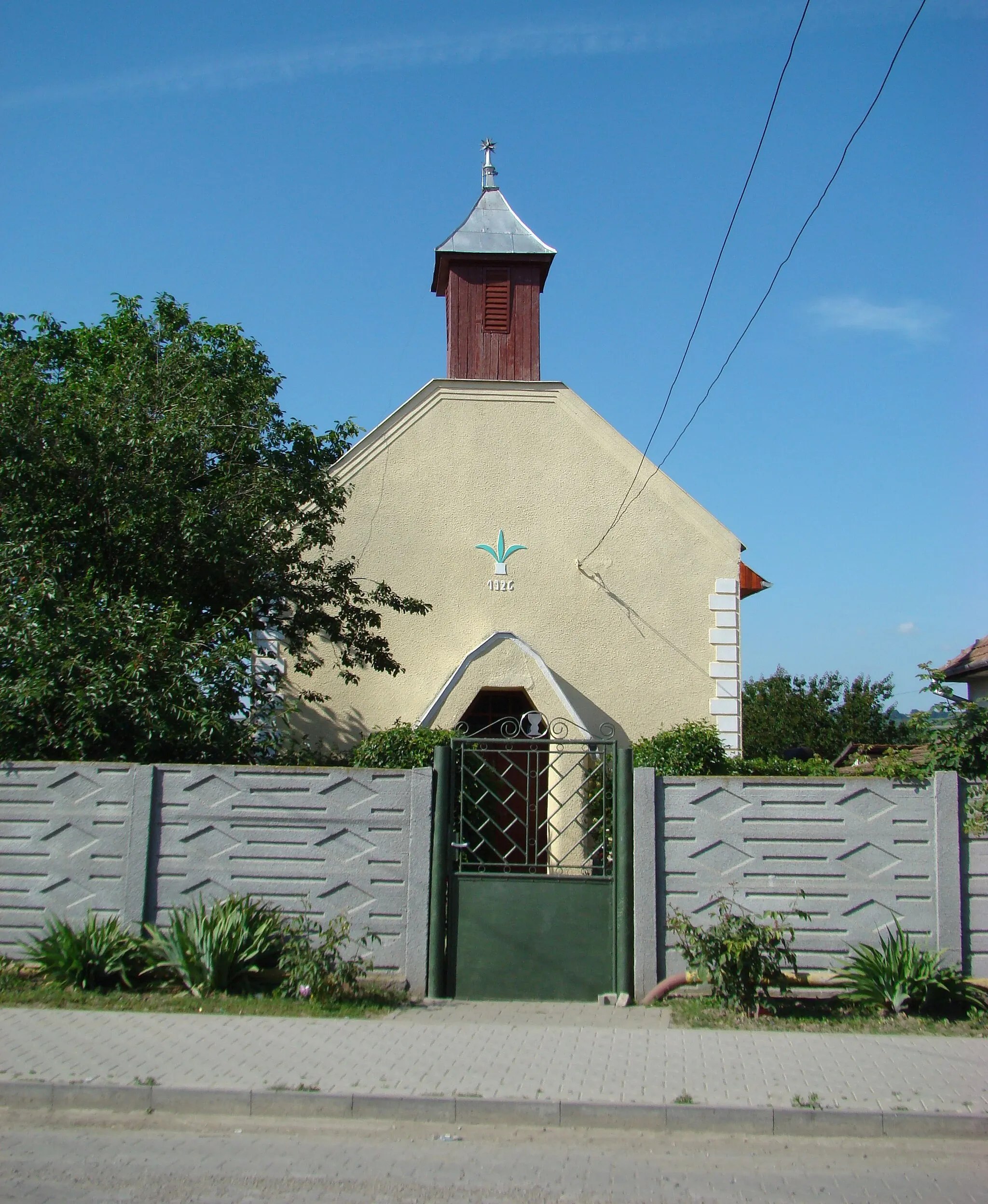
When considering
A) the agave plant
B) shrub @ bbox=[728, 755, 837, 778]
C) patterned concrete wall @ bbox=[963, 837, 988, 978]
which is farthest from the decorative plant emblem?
patterned concrete wall @ bbox=[963, 837, 988, 978]

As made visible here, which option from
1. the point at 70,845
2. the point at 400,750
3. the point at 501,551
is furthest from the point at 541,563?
the point at 70,845

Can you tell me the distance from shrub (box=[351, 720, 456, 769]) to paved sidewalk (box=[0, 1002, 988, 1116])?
4.35 m

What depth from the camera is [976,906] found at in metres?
8.30

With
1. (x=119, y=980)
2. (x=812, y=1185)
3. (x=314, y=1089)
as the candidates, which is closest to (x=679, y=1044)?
(x=812, y=1185)

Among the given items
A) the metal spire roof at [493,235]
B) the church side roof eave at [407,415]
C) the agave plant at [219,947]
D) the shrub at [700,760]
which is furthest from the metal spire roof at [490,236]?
the agave plant at [219,947]

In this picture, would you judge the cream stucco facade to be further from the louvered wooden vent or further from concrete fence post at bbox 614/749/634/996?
concrete fence post at bbox 614/749/634/996

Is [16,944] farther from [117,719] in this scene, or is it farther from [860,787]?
[860,787]

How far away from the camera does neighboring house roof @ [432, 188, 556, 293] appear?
1877cm

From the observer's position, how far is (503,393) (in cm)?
1784

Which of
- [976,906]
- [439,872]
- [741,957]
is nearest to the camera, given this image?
[741,957]

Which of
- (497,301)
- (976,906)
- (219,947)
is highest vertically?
(497,301)

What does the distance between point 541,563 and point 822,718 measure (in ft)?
61.3

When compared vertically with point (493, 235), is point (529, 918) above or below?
below

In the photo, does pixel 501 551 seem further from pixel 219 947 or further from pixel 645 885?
pixel 219 947
